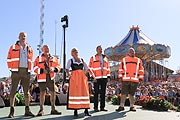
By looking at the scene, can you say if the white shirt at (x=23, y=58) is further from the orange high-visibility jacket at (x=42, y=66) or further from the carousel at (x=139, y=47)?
the carousel at (x=139, y=47)

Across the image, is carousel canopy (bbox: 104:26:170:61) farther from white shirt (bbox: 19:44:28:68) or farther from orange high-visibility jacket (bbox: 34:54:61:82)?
white shirt (bbox: 19:44:28:68)

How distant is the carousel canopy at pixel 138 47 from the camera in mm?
32916

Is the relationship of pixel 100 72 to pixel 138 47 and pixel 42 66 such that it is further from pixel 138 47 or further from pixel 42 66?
pixel 138 47

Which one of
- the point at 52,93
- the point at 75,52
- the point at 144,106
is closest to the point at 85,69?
the point at 75,52

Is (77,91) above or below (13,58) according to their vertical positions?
below

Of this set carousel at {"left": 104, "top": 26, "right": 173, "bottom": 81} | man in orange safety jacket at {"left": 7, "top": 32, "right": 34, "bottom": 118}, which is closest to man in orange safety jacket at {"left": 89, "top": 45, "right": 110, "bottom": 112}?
man in orange safety jacket at {"left": 7, "top": 32, "right": 34, "bottom": 118}

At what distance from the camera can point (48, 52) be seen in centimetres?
655

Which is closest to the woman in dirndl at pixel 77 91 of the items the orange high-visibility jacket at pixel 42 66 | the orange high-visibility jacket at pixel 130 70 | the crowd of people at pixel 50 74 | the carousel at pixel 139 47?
the crowd of people at pixel 50 74

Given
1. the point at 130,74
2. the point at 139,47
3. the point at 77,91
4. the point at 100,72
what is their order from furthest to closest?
the point at 139,47
the point at 130,74
the point at 100,72
the point at 77,91

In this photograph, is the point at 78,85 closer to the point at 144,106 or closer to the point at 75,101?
the point at 75,101

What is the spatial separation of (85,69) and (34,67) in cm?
109

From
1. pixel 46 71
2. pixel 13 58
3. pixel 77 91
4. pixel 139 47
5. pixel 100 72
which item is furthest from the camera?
pixel 139 47

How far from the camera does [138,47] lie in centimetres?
3294

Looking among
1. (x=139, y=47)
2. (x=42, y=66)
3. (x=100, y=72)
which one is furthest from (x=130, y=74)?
(x=139, y=47)
